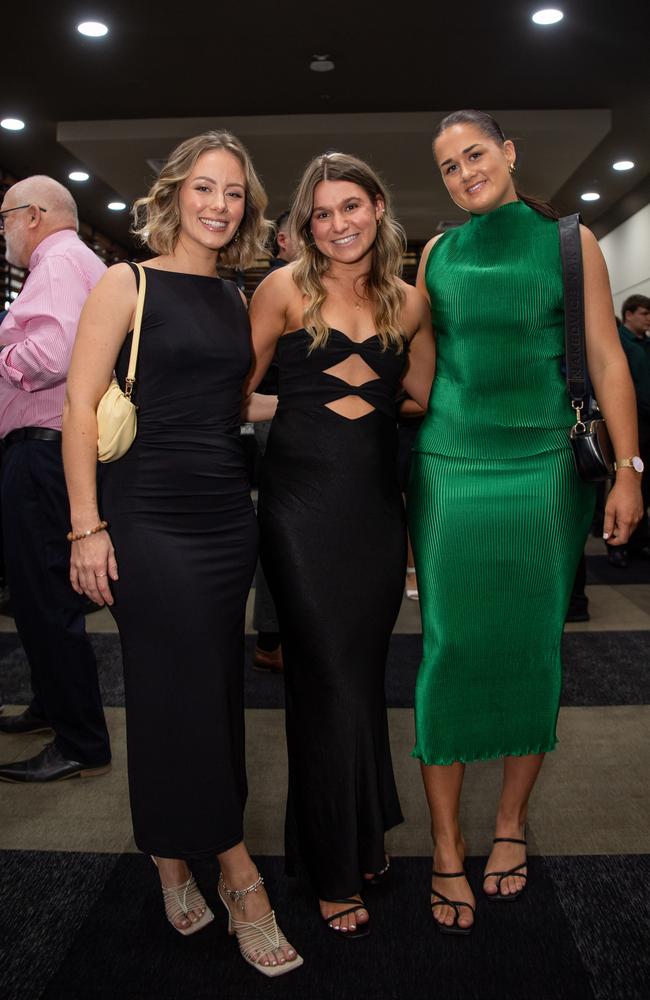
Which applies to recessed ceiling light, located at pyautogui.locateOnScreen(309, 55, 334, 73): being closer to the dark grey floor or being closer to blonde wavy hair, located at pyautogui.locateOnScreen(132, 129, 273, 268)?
blonde wavy hair, located at pyautogui.locateOnScreen(132, 129, 273, 268)

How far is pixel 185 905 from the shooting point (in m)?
1.93

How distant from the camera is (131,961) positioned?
182 centimetres

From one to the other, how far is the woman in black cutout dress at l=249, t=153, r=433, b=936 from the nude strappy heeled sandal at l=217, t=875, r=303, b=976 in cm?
14

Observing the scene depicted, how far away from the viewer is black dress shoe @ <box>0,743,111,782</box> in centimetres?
270

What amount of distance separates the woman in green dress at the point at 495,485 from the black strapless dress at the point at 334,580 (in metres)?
0.14

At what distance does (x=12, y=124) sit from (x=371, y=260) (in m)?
6.98

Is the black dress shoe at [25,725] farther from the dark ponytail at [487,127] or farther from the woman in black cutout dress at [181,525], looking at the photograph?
the dark ponytail at [487,127]

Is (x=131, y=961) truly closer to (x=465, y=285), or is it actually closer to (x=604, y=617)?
(x=465, y=285)

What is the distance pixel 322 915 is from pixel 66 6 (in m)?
5.69

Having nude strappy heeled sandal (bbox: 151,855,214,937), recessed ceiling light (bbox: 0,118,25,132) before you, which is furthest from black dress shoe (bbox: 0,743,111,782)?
recessed ceiling light (bbox: 0,118,25,132)

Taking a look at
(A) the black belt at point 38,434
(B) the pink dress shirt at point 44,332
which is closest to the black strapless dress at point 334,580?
(B) the pink dress shirt at point 44,332

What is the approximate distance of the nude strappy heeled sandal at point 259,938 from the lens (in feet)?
5.85

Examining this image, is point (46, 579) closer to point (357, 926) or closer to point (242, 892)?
point (242, 892)

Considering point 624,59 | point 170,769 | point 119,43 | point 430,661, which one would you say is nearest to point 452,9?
point 624,59
